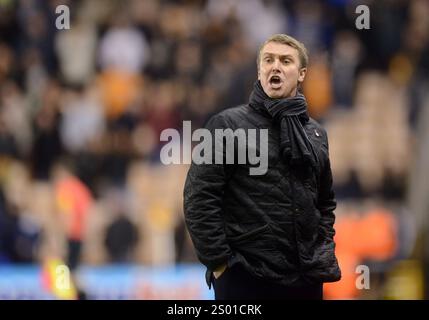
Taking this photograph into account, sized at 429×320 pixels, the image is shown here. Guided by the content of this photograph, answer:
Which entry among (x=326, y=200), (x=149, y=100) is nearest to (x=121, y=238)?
(x=149, y=100)

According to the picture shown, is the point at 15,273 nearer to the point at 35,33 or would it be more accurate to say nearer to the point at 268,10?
the point at 35,33

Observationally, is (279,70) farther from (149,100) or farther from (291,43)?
(149,100)

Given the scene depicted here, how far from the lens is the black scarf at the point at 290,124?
4051mm

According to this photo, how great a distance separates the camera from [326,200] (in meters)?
4.29

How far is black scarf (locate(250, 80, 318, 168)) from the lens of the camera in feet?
13.3

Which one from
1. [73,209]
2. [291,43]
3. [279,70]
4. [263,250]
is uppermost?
[291,43]

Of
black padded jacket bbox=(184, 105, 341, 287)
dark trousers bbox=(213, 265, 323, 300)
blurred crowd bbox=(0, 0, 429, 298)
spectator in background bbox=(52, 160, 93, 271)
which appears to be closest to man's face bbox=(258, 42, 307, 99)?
black padded jacket bbox=(184, 105, 341, 287)

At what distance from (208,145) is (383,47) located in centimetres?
727

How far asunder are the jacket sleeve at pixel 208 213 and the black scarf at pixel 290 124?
25 centimetres

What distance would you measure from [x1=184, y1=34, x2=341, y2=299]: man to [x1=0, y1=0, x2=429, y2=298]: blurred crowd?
5174mm

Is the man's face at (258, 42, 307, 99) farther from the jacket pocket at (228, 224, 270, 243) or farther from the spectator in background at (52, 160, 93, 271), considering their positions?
the spectator in background at (52, 160, 93, 271)

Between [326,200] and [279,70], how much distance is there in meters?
0.58

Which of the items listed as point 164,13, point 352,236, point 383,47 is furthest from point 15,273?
point 383,47

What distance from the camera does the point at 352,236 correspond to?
9.11 m
